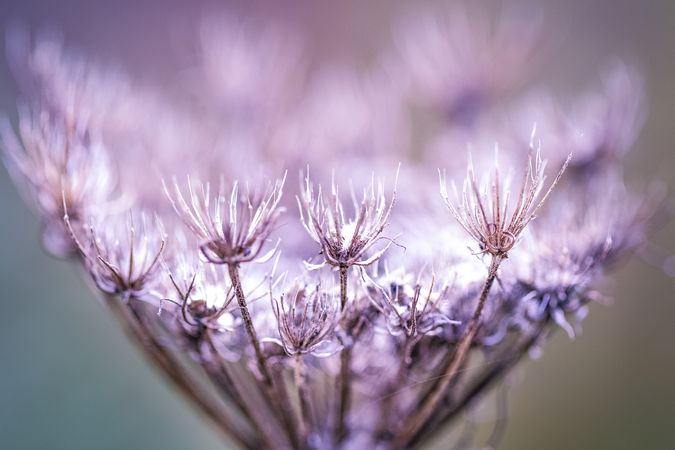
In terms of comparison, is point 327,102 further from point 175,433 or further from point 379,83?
point 175,433

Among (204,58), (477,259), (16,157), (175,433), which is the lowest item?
(175,433)

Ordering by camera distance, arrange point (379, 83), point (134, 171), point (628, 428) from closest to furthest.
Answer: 1. point (134, 171)
2. point (379, 83)
3. point (628, 428)

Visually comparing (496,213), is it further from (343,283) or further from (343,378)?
(343,378)

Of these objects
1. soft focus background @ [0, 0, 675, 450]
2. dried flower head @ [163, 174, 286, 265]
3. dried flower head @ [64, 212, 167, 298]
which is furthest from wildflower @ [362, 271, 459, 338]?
soft focus background @ [0, 0, 675, 450]

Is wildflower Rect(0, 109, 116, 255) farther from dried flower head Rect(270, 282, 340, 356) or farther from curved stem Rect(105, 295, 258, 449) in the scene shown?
dried flower head Rect(270, 282, 340, 356)

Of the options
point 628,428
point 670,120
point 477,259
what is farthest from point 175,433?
point 670,120

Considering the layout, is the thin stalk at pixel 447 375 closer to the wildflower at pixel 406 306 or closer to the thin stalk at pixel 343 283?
the wildflower at pixel 406 306
